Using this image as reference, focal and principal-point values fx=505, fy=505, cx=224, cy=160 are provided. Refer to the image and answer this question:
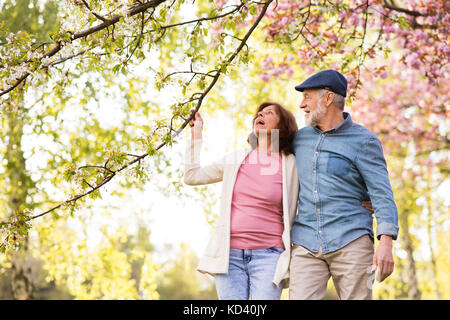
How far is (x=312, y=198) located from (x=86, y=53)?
1.81 metres

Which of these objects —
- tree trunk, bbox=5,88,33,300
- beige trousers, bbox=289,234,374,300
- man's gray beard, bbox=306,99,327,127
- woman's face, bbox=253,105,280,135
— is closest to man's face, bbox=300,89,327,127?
man's gray beard, bbox=306,99,327,127

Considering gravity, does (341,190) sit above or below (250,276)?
above

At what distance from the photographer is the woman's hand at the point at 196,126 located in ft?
10.5

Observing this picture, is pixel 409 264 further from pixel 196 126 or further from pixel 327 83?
pixel 196 126

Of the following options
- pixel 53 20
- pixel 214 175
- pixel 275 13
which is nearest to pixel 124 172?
pixel 214 175

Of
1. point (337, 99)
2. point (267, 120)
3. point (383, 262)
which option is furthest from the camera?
point (267, 120)

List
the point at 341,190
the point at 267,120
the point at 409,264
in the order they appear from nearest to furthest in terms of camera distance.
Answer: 1. the point at 341,190
2. the point at 267,120
3. the point at 409,264

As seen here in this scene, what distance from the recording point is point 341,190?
2912 millimetres

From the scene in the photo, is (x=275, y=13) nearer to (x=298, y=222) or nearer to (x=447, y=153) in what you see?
(x=298, y=222)

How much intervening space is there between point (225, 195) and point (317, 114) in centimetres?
76

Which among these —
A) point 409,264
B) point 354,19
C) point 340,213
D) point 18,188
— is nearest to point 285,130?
point 340,213

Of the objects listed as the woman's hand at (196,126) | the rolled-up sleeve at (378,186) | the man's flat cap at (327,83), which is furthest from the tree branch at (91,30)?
the rolled-up sleeve at (378,186)

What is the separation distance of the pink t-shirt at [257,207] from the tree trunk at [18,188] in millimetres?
6276

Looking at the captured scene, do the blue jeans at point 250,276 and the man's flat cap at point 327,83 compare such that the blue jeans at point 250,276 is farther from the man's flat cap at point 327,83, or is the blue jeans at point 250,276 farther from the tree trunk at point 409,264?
the tree trunk at point 409,264
